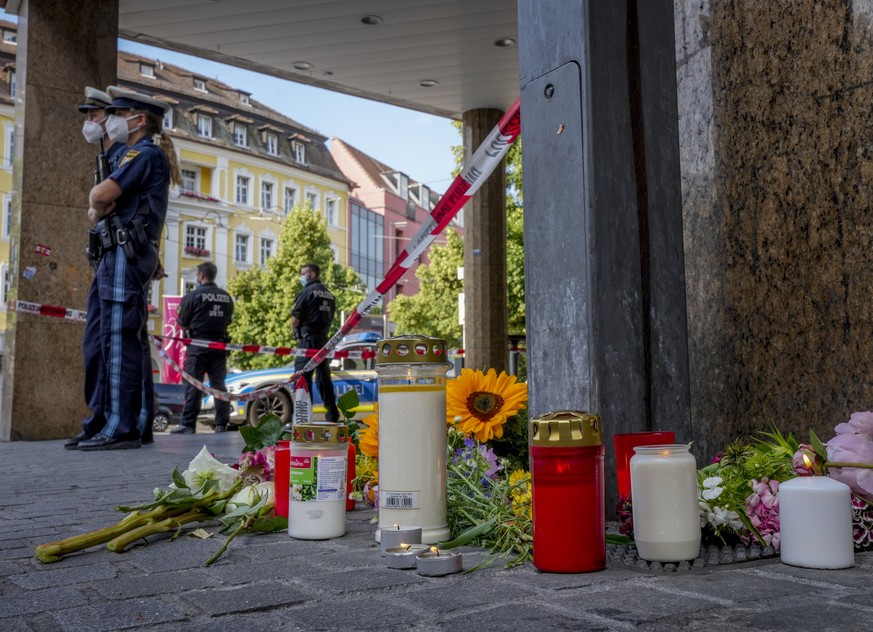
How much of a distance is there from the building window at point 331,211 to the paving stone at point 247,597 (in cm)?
5730

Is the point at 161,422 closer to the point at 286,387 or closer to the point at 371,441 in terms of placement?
the point at 286,387

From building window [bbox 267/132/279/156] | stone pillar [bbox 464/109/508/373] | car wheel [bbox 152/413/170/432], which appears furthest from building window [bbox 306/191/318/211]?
stone pillar [bbox 464/109/508/373]

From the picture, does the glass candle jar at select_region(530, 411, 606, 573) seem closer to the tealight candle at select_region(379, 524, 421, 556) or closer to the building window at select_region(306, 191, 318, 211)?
the tealight candle at select_region(379, 524, 421, 556)

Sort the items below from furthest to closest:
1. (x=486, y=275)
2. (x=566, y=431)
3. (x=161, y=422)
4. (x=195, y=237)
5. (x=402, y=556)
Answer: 1. (x=195, y=237)
2. (x=161, y=422)
3. (x=486, y=275)
4. (x=402, y=556)
5. (x=566, y=431)

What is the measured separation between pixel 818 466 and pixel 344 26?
9885mm

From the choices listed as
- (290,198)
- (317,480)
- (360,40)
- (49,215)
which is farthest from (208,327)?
(290,198)

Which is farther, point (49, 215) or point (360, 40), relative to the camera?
point (360, 40)

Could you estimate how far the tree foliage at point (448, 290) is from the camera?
2634cm

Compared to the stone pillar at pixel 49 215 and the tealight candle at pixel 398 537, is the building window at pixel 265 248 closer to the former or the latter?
the stone pillar at pixel 49 215

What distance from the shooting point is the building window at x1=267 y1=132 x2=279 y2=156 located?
54.6m

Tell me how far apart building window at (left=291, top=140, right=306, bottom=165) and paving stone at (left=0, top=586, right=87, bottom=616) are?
56187 mm

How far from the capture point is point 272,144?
5478cm

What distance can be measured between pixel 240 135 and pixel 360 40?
43.2 metres

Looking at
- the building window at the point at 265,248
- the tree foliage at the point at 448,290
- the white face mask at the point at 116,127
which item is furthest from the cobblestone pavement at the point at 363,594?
the building window at the point at 265,248
